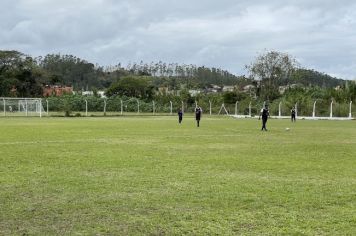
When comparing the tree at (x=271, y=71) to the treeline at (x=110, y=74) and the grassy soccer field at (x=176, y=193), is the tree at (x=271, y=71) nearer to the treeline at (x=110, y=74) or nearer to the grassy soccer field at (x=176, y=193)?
the treeline at (x=110, y=74)

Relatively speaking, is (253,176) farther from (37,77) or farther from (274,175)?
(37,77)

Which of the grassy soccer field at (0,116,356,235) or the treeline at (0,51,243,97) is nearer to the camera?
the grassy soccer field at (0,116,356,235)

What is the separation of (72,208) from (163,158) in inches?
296

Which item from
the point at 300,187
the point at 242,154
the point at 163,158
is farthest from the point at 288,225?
the point at 242,154

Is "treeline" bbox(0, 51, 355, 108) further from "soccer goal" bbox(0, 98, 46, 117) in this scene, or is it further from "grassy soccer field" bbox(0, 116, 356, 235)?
"grassy soccer field" bbox(0, 116, 356, 235)

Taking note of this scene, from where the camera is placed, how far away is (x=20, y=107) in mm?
72688

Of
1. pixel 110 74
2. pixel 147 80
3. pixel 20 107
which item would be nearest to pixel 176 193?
pixel 20 107

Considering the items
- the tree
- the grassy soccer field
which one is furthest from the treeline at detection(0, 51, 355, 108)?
the grassy soccer field

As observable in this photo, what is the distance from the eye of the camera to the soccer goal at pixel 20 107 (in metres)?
70.1

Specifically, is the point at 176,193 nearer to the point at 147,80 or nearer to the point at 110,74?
the point at 147,80

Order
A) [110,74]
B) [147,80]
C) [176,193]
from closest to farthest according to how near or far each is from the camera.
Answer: [176,193]
[147,80]
[110,74]

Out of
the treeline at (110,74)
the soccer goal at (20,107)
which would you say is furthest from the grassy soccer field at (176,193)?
the treeline at (110,74)

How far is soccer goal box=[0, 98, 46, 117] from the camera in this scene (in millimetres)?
70062

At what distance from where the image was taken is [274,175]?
41.2 ft
